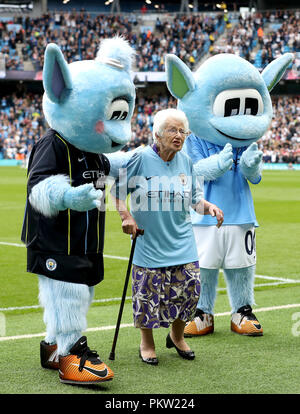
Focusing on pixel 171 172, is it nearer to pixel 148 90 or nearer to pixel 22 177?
pixel 22 177

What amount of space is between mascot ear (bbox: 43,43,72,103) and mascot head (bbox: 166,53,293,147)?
4.61 ft

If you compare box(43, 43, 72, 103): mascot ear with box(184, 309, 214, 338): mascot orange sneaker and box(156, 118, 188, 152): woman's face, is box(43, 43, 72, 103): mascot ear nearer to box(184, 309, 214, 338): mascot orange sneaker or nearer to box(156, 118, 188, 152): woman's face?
box(156, 118, 188, 152): woman's face

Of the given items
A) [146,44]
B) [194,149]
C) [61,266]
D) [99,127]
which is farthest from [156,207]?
[146,44]

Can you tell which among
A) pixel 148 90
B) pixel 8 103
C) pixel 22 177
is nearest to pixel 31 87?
pixel 8 103

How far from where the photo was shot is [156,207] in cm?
436

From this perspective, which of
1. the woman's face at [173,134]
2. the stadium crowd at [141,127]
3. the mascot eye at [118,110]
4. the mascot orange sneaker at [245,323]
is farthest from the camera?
the stadium crowd at [141,127]

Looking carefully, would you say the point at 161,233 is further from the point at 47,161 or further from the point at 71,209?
the point at 47,161

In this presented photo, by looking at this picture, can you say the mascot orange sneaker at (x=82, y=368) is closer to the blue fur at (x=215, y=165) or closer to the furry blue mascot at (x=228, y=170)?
the furry blue mascot at (x=228, y=170)

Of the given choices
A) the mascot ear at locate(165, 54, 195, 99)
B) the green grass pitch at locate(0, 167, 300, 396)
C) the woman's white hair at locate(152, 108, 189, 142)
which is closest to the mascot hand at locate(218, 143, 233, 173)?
the woman's white hair at locate(152, 108, 189, 142)

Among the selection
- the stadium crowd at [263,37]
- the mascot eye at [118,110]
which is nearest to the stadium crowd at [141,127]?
the stadium crowd at [263,37]

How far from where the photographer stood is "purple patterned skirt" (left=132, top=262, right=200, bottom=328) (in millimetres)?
4309

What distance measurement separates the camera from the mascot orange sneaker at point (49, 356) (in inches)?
164

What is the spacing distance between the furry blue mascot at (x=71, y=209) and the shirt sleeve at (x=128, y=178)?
0.26 metres
